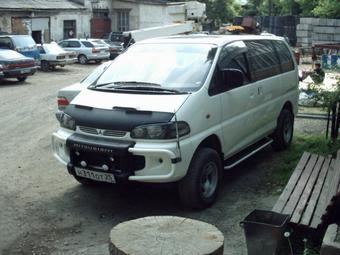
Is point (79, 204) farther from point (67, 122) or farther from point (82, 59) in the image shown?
point (82, 59)

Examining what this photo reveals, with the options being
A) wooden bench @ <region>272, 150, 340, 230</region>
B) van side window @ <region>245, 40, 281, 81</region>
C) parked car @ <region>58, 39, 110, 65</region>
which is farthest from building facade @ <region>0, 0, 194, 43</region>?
wooden bench @ <region>272, 150, 340, 230</region>

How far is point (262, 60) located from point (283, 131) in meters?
1.40

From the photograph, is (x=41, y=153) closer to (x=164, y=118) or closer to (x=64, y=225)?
(x=64, y=225)

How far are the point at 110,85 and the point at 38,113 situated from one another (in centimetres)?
729

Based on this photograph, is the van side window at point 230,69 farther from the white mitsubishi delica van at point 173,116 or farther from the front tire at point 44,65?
the front tire at point 44,65

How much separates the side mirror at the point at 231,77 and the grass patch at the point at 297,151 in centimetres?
152

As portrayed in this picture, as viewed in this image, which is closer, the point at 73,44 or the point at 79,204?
the point at 79,204

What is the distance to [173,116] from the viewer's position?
538 cm

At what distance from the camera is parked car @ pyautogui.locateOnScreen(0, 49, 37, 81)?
63.7 ft

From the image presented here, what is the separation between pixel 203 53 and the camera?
6422mm

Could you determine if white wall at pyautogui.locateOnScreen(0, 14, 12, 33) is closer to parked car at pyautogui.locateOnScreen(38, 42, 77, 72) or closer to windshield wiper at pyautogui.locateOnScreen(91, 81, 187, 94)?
parked car at pyautogui.locateOnScreen(38, 42, 77, 72)

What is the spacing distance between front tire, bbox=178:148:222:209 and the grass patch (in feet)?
4.01

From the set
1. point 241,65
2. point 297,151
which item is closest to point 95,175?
point 241,65

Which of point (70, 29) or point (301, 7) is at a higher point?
point (301, 7)
